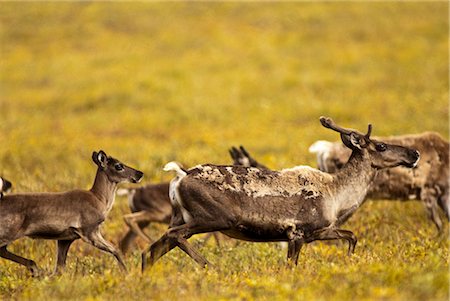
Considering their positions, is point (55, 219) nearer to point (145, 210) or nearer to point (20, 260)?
point (20, 260)

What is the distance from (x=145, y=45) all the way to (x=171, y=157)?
2024 centimetres

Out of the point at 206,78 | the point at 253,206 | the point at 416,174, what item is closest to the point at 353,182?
the point at 253,206

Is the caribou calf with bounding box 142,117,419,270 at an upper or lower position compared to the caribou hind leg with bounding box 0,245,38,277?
upper

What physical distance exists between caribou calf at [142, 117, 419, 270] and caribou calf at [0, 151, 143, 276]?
2.78 feet

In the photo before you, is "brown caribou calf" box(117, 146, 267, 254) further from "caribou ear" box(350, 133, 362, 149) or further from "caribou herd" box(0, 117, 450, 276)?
"caribou ear" box(350, 133, 362, 149)

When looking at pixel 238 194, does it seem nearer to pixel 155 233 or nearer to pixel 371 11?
pixel 155 233

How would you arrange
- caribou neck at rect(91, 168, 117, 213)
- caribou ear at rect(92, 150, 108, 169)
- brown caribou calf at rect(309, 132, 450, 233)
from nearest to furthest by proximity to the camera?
caribou neck at rect(91, 168, 117, 213) < caribou ear at rect(92, 150, 108, 169) < brown caribou calf at rect(309, 132, 450, 233)

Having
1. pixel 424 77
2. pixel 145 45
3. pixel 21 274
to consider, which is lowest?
pixel 21 274

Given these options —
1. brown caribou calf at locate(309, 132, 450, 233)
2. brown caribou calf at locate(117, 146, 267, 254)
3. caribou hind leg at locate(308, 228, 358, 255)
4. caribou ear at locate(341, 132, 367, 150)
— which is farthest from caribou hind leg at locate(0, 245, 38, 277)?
brown caribou calf at locate(309, 132, 450, 233)

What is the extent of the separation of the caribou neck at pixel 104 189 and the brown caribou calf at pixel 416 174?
3.35 meters

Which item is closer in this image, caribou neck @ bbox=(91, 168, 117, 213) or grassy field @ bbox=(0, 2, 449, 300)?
grassy field @ bbox=(0, 2, 449, 300)

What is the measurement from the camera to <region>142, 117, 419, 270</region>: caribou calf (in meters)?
7.58

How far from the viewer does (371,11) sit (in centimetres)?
3844

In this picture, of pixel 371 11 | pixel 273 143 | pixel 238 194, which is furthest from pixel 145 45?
pixel 238 194
